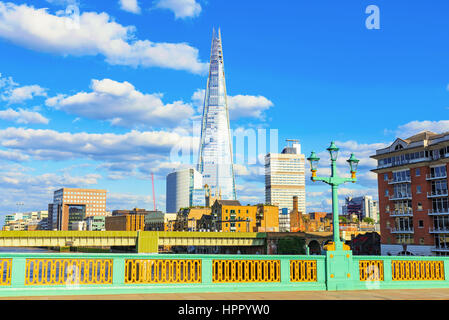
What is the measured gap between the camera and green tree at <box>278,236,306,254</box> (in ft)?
362

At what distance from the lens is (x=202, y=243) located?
97188 mm

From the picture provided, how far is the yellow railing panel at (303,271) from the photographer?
15.9 m

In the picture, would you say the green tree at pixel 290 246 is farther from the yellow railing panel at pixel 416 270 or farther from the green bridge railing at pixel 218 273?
the green bridge railing at pixel 218 273

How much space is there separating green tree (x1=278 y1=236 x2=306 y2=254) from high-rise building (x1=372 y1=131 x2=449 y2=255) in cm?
Result: 2986

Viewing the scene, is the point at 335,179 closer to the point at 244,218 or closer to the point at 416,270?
the point at 416,270

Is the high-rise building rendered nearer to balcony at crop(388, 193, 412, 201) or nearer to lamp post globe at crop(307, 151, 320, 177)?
balcony at crop(388, 193, 412, 201)

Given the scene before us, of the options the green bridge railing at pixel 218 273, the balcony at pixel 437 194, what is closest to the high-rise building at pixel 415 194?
the balcony at pixel 437 194

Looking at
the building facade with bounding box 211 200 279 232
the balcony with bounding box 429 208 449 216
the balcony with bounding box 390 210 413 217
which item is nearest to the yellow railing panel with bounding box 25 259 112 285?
the balcony with bounding box 429 208 449 216

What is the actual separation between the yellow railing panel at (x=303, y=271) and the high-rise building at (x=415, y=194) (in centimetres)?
6452

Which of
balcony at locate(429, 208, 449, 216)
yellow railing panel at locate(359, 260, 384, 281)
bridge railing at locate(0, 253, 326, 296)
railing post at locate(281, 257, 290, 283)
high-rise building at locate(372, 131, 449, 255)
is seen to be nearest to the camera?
bridge railing at locate(0, 253, 326, 296)

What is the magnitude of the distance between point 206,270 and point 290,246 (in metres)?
98.8
